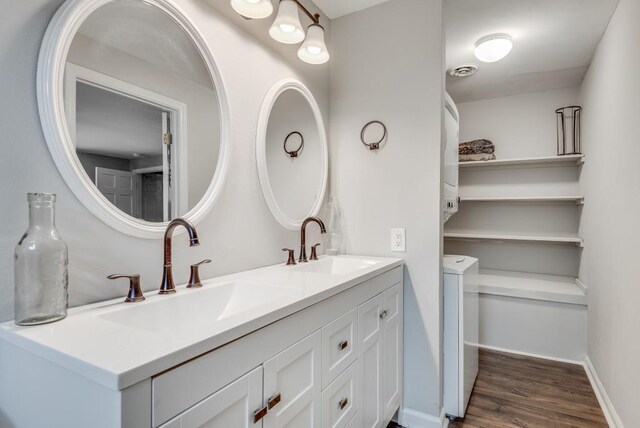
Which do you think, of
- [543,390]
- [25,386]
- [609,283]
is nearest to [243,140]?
[25,386]

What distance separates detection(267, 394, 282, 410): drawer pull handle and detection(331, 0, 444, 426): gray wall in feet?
3.83

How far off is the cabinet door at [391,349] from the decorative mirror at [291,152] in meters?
0.62

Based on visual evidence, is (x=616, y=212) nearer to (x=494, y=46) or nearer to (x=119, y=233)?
(x=494, y=46)

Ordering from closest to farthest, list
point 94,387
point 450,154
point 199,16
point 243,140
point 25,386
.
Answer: point 94,387 → point 25,386 → point 199,16 → point 243,140 → point 450,154

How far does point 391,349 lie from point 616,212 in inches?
60.3

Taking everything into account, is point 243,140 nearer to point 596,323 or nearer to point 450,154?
point 450,154

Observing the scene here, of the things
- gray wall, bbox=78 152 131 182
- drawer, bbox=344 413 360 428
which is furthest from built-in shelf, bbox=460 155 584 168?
gray wall, bbox=78 152 131 182

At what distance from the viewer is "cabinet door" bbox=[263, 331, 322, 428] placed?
2.85ft

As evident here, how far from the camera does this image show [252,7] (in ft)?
4.40

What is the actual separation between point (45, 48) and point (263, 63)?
3.01 feet

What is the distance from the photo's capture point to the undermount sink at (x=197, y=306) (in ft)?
3.02

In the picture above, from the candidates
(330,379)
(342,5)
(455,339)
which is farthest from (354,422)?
(342,5)

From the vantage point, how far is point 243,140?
58.2 inches

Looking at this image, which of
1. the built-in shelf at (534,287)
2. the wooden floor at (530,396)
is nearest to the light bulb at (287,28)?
the wooden floor at (530,396)
